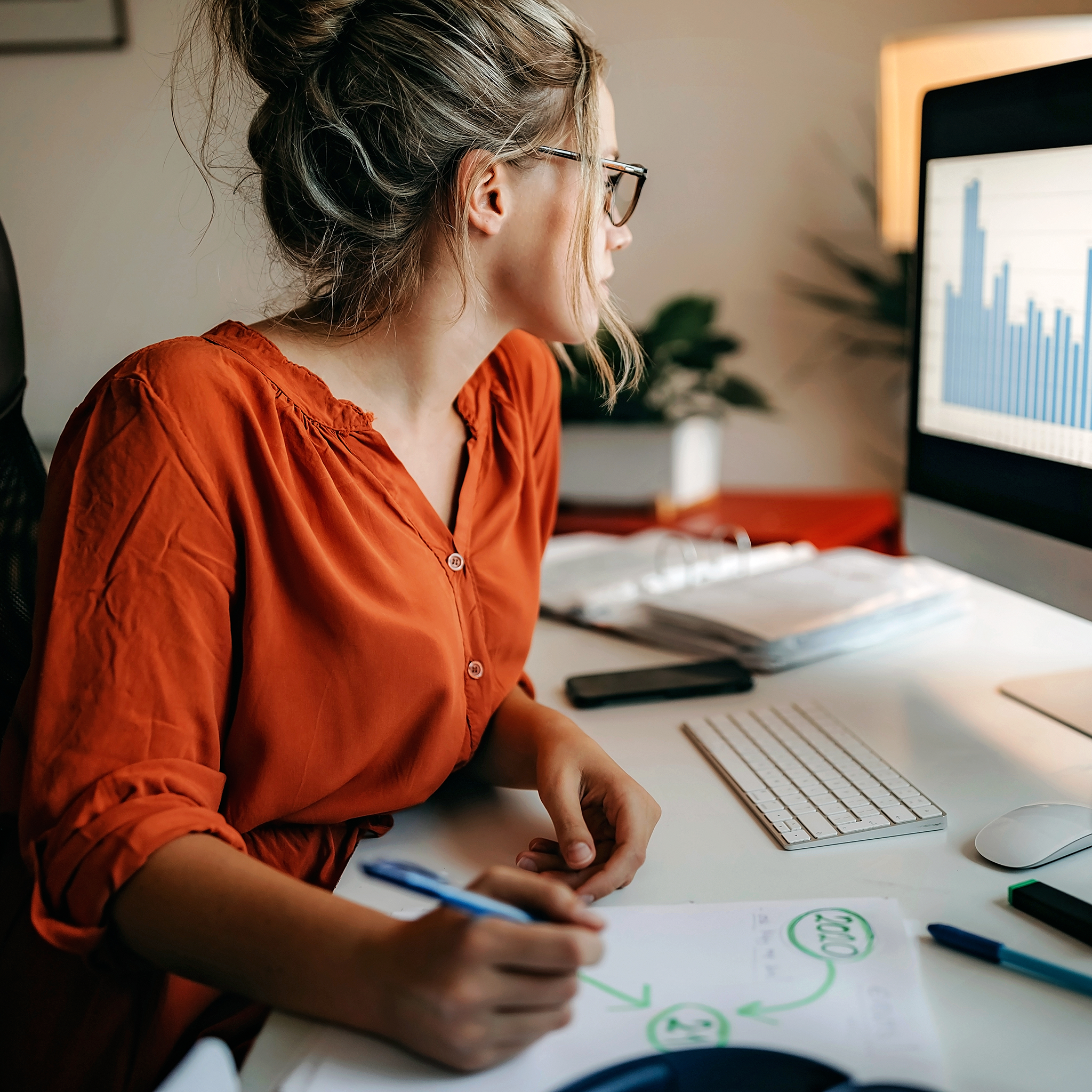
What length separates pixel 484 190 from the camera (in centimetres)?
76

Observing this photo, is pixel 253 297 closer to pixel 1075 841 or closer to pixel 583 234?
pixel 583 234

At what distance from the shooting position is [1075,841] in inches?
24.4

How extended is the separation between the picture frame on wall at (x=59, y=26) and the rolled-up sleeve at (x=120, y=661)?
68 centimetres

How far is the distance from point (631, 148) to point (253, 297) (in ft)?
4.72

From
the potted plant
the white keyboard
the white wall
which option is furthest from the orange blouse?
the white wall

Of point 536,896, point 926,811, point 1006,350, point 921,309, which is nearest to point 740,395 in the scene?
point 921,309

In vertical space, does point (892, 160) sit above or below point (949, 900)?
above

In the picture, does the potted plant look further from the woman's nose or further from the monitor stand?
the monitor stand

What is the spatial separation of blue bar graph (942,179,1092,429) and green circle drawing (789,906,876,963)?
1.56ft

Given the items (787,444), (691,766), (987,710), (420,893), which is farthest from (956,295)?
(787,444)

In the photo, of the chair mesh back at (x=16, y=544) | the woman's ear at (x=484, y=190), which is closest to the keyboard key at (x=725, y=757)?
the woman's ear at (x=484, y=190)

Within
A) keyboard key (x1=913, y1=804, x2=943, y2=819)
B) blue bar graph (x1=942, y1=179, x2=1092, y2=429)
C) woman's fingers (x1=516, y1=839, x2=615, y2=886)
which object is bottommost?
woman's fingers (x1=516, y1=839, x2=615, y2=886)

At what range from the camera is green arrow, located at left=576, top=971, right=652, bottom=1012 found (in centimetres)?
48

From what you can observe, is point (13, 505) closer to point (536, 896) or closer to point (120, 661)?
point (120, 661)
